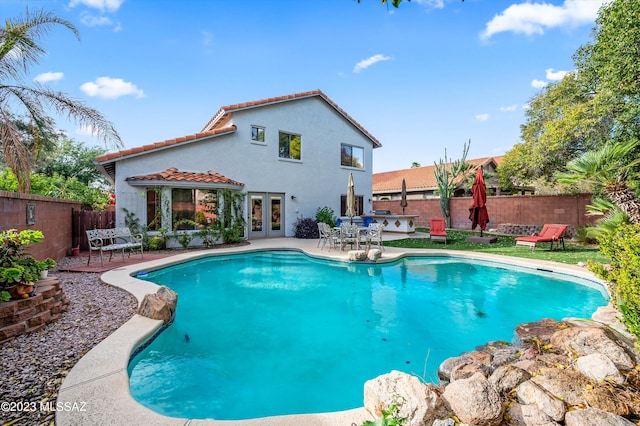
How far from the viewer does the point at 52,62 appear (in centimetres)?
891

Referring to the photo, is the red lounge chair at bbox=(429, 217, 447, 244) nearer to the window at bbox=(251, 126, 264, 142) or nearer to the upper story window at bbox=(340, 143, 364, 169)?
the upper story window at bbox=(340, 143, 364, 169)

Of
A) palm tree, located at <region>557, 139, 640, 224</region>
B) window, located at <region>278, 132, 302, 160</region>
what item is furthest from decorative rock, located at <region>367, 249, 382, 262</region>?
window, located at <region>278, 132, 302, 160</region>

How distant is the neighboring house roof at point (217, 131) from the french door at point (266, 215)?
391cm

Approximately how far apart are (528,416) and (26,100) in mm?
12951

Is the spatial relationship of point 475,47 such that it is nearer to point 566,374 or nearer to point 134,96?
point 566,374

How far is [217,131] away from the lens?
15.1 metres

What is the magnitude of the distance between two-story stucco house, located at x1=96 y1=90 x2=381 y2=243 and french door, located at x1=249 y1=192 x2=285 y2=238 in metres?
0.06

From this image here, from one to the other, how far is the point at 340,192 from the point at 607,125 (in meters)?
13.6

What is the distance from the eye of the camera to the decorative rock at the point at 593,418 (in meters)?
2.08

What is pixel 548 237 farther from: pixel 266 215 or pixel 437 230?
pixel 266 215

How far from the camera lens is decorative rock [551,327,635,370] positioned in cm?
306

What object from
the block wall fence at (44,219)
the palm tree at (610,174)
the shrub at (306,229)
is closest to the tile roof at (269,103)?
the shrub at (306,229)

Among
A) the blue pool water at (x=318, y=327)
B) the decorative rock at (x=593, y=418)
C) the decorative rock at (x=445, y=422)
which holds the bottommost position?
the blue pool water at (x=318, y=327)

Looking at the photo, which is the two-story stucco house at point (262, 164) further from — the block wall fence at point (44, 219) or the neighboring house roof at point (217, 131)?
the block wall fence at point (44, 219)
